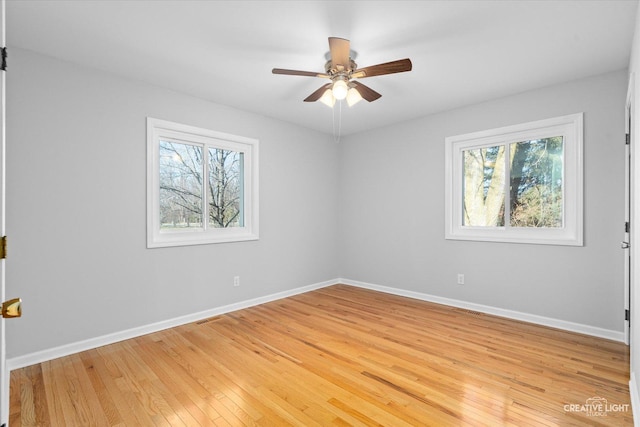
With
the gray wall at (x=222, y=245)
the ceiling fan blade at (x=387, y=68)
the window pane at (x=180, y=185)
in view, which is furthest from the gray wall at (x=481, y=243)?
the window pane at (x=180, y=185)

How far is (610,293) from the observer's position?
9.89 feet

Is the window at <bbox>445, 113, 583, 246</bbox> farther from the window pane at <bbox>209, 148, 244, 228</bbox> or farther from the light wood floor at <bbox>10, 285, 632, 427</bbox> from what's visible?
the window pane at <bbox>209, 148, 244, 228</bbox>

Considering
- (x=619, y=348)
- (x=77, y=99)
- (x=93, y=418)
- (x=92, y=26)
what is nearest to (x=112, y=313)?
(x=93, y=418)

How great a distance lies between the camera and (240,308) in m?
4.00

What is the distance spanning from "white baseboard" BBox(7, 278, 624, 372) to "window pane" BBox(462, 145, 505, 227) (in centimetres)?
105

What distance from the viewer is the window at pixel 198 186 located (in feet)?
11.0

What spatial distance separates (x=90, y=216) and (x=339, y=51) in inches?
102

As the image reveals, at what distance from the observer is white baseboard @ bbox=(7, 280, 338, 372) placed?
253 cm

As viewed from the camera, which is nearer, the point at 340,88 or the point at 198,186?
the point at 340,88

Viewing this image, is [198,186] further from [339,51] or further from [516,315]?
[516,315]

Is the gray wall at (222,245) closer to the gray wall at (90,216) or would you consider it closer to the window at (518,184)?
the gray wall at (90,216)

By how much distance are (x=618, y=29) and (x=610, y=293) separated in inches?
90.7

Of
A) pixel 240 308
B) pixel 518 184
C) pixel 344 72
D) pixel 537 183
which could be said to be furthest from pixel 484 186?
pixel 240 308

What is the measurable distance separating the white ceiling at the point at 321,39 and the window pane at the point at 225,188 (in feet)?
2.93
